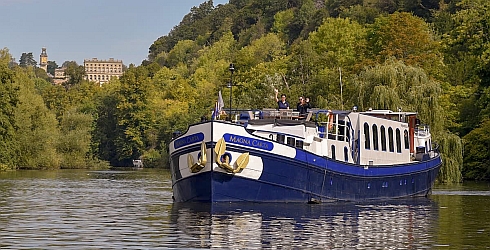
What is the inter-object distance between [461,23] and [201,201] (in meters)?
57.7

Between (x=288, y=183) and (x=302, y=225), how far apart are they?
716cm

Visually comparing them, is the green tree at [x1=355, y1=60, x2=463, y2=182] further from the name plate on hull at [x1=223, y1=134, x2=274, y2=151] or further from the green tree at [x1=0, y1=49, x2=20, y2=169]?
the green tree at [x1=0, y1=49, x2=20, y2=169]

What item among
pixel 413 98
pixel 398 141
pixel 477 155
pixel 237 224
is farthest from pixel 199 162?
pixel 477 155

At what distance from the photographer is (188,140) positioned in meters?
39.5

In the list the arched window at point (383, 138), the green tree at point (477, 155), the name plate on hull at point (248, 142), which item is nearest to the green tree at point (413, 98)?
the green tree at point (477, 155)

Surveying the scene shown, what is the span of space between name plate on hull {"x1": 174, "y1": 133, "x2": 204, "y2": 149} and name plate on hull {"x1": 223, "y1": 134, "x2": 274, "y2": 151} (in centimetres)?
108

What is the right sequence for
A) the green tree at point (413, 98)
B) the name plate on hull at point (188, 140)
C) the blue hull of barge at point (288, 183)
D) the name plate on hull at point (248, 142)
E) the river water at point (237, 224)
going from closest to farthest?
the river water at point (237, 224), the name plate on hull at point (248, 142), the name plate on hull at point (188, 140), the blue hull of barge at point (288, 183), the green tree at point (413, 98)

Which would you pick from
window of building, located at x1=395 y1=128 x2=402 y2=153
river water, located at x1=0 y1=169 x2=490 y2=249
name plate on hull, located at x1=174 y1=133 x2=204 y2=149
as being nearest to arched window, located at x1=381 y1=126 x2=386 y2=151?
window of building, located at x1=395 y1=128 x2=402 y2=153

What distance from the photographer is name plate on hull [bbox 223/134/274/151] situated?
38.3 meters

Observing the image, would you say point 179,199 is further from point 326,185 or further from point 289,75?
→ point 289,75

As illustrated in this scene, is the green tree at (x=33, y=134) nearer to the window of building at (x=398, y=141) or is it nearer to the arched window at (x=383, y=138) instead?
the window of building at (x=398, y=141)

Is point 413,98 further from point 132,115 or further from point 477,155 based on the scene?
point 132,115

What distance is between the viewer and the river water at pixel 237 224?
91.3 ft

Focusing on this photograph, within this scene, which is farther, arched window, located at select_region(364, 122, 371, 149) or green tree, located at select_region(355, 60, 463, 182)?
green tree, located at select_region(355, 60, 463, 182)
